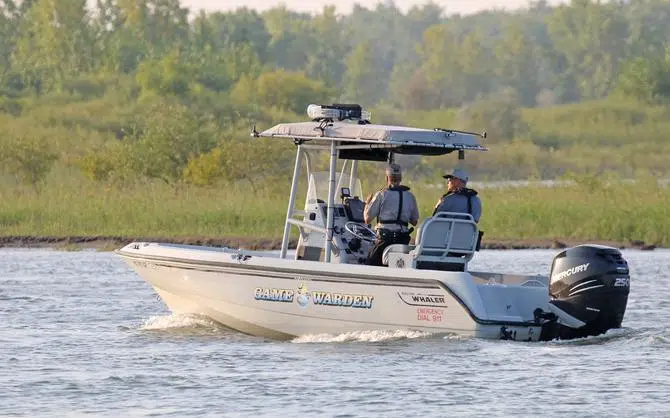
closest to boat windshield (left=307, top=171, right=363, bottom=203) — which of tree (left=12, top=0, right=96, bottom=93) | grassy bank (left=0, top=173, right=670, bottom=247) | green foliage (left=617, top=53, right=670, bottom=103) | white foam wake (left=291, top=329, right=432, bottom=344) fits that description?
white foam wake (left=291, top=329, right=432, bottom=344)

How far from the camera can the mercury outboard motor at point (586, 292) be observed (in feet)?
51.4

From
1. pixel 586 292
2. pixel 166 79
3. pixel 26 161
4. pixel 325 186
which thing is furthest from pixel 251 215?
pixel 166 79

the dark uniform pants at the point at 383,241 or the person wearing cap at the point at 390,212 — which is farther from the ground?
the person wearing cap at the point at 390,212

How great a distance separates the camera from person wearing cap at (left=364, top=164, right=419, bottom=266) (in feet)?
53.1

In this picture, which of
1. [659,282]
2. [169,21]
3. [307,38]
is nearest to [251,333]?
[659,282]

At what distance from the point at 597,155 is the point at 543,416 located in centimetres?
4675

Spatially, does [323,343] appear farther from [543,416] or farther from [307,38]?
[307,38]

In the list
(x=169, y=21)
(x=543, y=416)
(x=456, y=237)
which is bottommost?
(x=543, y=416)

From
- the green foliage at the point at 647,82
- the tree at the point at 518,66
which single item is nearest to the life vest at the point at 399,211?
the green foliage at the point at 647,82

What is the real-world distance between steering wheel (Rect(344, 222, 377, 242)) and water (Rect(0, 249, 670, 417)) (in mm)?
953

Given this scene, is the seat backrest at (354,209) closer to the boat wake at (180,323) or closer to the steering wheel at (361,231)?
the steering wheel at (361,231)

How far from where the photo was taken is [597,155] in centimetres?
5919

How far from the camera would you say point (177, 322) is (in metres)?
17.9

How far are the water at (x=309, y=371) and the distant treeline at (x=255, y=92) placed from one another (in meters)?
19.3
